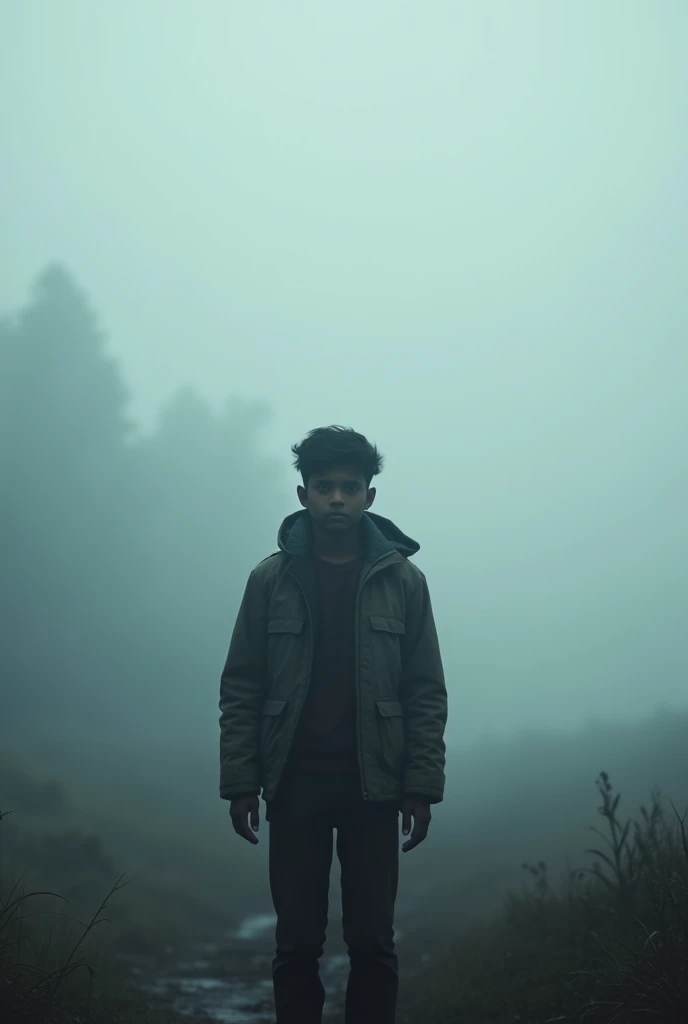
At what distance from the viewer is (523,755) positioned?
14.7 meters

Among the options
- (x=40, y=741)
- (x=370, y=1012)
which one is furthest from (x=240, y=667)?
(x=40, y=741)

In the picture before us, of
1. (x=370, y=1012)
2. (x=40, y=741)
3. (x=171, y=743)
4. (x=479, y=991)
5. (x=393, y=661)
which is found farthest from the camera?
(x=171, y=743)

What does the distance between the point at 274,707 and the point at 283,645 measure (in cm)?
24

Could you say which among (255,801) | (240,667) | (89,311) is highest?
(89,311)

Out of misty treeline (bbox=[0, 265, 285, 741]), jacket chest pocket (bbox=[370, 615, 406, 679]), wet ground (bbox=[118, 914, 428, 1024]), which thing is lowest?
wet ground (bbox=[118, 914, 428, 1024])

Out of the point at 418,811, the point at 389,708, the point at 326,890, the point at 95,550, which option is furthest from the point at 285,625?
the point at 95,550

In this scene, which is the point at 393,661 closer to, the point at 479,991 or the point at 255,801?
the point at 255,801

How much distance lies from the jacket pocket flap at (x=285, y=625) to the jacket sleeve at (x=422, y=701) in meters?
0.44

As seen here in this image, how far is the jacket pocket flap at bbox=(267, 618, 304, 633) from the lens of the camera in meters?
3.17

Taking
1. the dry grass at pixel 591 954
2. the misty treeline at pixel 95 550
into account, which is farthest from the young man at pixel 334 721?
the misty treeline at pixel 95 550

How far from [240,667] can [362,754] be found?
592 millimetres

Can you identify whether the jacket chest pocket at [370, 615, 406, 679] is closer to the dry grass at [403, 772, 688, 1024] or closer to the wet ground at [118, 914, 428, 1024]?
the dry grass at [403, 772, 688, 1024]

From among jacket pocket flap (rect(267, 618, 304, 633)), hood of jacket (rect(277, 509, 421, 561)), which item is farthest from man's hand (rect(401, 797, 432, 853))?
hood of jacket (rect(277, 509, 421, 561))

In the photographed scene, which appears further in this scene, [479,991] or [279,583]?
[479,991]
